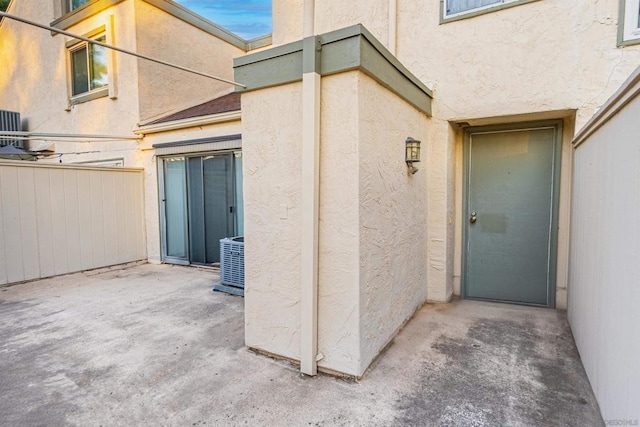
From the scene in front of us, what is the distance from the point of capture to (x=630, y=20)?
3420mm

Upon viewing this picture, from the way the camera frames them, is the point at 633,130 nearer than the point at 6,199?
Yes

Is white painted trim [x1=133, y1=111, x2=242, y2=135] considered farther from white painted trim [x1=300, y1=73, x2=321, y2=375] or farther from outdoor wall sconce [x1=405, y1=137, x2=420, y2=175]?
white painted trim [x1=300, y1=73, x2=321, y2=375]

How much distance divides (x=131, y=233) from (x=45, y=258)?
1.43 meters

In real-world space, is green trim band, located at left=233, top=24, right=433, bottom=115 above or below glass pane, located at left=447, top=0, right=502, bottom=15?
below

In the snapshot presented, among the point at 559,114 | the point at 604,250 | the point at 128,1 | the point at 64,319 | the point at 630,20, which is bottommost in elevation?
the point at 64,319

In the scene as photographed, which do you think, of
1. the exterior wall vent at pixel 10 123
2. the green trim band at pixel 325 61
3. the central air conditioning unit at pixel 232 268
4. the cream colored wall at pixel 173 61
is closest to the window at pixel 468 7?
the green trim band at pixel 325 61

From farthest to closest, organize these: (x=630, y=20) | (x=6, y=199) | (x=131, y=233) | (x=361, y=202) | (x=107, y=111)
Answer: (x=107, y=111), (x=131, y=233), (x=6, y=199), (x=630, y=20), (x=361, y=202)

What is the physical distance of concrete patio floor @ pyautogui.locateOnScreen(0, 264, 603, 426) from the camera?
223 cm

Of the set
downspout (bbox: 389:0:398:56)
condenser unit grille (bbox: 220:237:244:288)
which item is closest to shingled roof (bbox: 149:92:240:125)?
condenser unit grille (bbox: 220:237:244:288)

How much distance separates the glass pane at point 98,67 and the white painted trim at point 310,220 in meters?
7.10

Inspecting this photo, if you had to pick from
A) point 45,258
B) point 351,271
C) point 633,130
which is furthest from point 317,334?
point 45,258

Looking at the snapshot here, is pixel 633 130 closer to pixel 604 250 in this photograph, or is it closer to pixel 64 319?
pixel 604 250

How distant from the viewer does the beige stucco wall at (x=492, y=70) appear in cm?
358

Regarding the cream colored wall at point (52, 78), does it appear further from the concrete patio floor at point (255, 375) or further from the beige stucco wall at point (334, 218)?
the beige stucco wall at point (334, 218)
